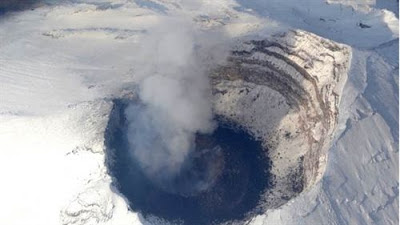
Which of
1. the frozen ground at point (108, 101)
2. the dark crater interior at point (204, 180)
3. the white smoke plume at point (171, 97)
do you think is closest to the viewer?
the frozen ground at point (108, 101)

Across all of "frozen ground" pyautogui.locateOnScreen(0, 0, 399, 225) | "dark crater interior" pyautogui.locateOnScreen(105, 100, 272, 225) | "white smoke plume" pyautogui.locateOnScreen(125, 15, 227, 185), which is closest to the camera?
"frozen ground" pyautogui.locateOnScreen(0, 0, 399, 225)

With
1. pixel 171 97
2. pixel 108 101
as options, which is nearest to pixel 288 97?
pixel 171 97

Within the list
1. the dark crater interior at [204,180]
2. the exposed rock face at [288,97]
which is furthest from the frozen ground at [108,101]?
the dark crater interior at [204,180]

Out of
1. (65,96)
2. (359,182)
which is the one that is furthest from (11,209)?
(359,182)

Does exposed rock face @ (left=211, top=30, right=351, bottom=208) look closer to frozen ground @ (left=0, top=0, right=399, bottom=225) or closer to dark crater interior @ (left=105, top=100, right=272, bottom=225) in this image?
dark crater interior @ (left=105, top=100, right=272, bottom=225)

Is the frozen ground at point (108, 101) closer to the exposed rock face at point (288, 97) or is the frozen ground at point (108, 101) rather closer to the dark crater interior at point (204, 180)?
the exposed rock face at point (288, 97)

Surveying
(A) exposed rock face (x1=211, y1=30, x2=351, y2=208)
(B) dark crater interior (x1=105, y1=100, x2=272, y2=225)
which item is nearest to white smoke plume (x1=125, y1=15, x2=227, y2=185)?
(B) dark crater interior (x1=105, y1=100, x2=272, y2=225)
